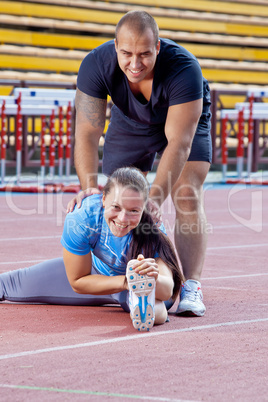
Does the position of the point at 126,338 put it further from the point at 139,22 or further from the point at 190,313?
the point at 139,22

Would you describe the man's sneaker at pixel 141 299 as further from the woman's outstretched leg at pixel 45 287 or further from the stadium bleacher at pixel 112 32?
the stadium bleacher at pixel 112 32

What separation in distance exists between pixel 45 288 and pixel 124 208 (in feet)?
2.83

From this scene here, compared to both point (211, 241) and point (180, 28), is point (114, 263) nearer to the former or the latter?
point (211, 241)

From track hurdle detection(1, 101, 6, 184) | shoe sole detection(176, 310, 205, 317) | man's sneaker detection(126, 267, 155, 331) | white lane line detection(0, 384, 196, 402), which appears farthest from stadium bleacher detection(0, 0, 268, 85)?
white lane line detection(0, 384, 196, 402)

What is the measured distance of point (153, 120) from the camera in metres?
4.32

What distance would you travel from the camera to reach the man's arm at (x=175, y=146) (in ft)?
12.7

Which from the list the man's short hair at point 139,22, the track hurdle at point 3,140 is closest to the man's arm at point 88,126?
the man's short hair at point 139,22

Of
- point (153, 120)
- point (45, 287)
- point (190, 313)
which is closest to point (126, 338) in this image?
point (190, 313)

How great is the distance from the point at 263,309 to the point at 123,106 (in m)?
1.31

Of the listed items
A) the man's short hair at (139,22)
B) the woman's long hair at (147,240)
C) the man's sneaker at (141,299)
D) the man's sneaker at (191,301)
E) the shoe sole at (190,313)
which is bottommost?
the shoe sole at (190,313)

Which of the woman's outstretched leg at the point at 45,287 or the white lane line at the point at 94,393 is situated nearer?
the white lane line at the point at 94,393

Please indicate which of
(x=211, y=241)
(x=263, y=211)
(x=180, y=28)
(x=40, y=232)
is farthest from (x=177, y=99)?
(x=180, y=28)

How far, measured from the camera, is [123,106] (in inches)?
173

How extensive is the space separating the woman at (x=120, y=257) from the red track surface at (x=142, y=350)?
0.12m
